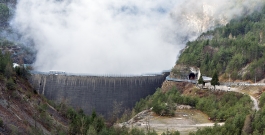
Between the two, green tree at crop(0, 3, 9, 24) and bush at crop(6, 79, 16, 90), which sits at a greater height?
green tree at crop(0, 3, 9, 24)

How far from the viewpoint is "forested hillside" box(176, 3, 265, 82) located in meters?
70.8

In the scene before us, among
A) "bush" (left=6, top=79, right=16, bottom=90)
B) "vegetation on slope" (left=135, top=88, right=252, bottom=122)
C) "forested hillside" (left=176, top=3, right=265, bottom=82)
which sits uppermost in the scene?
"forested hillside" (left=176, top=3, right=265, bottom=82)

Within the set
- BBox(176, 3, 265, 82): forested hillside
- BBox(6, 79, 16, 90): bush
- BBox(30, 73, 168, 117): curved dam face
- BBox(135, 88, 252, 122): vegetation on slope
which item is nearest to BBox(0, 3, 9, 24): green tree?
BBox(30, 73, 168, 117): curved dam face

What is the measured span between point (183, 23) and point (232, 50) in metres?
51.9

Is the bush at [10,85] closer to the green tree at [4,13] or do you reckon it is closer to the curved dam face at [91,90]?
the curved dam face at [91,90]

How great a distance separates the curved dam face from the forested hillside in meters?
13.5

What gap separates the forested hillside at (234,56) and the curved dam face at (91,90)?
13483mm

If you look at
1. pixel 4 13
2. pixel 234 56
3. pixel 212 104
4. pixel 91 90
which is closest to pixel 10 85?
pixel 91 90

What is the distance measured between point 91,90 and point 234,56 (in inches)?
1137

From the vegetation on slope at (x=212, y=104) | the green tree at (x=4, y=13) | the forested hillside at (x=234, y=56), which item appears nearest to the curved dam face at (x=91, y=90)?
the vegetation on slope at (x=212, y=104)

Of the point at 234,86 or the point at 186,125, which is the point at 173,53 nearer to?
the point at 234,86

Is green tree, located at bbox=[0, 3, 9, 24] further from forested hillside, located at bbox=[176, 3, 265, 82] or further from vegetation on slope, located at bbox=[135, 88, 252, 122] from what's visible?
vegetation on slope, located at bbox=[135, 88, 252, 122]

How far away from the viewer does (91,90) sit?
73.5m

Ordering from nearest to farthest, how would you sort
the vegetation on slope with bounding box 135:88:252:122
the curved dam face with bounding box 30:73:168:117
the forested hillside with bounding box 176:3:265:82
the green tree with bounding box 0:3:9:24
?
the vegetation on slope with bounding box 135:88:252:122 → the forested hillside with bounding box 176:3:265:82 → the curved dam face with bounding box 30:73:168:117 → the green tree with bounding box 0:3:9:24
